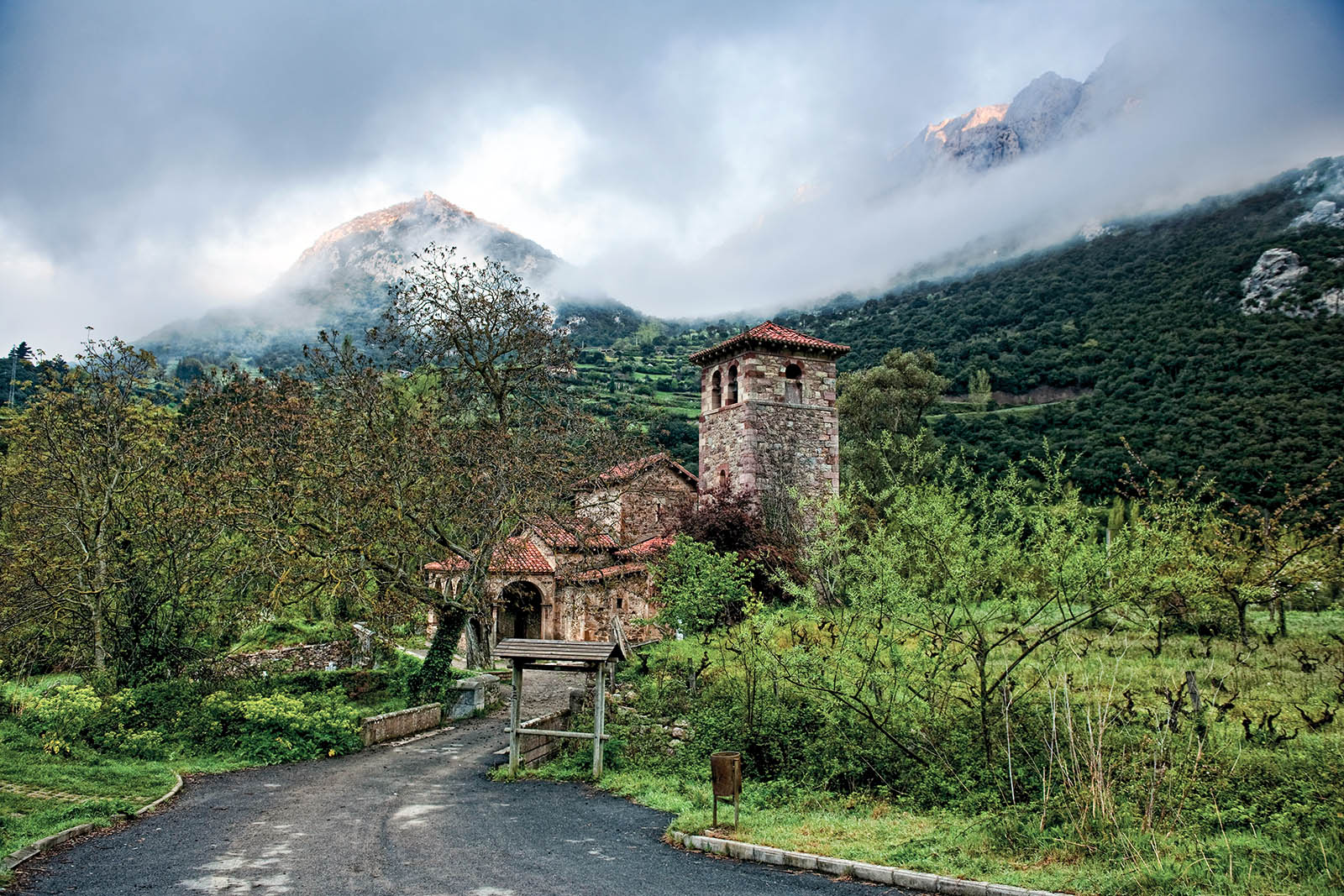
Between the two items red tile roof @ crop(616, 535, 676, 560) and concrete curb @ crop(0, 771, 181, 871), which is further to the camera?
red tile roof @ crop(616, 535, 676, 560)

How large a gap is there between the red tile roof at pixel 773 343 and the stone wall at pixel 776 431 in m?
0.29

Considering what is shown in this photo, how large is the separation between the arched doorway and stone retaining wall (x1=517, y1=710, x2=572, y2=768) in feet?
46.5

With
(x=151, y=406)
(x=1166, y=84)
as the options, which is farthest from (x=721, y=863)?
(x=1166, y=84)

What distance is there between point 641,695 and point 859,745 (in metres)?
5.14

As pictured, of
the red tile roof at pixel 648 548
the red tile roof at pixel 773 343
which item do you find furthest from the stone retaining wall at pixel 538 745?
the red tile roof at pixel 773 343

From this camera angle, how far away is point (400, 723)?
15180mm

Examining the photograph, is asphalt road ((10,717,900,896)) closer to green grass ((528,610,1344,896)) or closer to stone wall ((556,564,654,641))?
green grass ((528,610,1344,896))

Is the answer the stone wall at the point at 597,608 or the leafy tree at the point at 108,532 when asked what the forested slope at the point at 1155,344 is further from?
the leafy tree at the point at 108,532

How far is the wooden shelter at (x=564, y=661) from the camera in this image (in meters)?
11.9

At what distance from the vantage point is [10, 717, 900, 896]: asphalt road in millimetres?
7090

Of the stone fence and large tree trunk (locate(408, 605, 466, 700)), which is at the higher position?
large tree trunk (locate(408, 605, 466, 700))

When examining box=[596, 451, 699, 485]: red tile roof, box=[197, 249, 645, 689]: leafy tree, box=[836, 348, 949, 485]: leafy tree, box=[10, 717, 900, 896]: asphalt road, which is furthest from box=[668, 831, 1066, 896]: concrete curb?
box=[836, 348, 949, 485]: leafy tree

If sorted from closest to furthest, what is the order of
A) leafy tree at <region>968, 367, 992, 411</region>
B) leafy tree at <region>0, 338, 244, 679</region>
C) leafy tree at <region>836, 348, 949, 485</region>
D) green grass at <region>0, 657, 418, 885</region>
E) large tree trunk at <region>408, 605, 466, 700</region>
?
green grass at <region>0, 657, 418, 885</region>, leafy tree at <region>0, 338, 244, 679</region>, large tree trunk at <region>408, 605, 466, 700</region>, leafy tree at <region>836, 348, 949, 485</region>, leafy tree at <region>968, 367, 992, 411</region>

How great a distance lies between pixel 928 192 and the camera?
408ft
